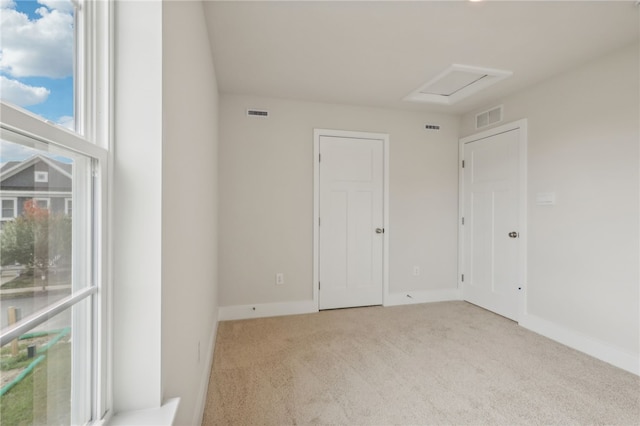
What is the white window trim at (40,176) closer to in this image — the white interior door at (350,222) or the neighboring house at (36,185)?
the neighboring house at (36,185)

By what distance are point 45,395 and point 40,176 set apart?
462 mm

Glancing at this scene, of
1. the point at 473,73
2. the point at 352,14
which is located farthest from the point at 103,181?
the point at 473,73

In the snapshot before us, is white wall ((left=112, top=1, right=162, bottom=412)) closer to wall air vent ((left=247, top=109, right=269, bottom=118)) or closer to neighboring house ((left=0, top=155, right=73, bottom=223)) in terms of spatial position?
neighboring house ((left=0, top=155, right=73, bottom=223))

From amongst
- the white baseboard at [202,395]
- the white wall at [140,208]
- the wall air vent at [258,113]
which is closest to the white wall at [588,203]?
the wall air vent at [258,113]

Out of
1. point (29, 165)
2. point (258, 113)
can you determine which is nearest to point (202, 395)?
point (29, 165)

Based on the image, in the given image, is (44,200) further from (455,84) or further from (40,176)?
(455,84)

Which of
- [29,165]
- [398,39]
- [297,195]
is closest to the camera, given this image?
[29,165]

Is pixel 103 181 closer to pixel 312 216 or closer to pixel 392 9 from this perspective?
pixel 392 9

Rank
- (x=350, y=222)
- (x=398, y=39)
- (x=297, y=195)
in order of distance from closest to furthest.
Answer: (x=398, y=39)
(x=297, y=195)
(x=350, y=222)

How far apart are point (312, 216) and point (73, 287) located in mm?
2821

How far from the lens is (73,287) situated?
28.5 inches

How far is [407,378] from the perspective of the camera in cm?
212

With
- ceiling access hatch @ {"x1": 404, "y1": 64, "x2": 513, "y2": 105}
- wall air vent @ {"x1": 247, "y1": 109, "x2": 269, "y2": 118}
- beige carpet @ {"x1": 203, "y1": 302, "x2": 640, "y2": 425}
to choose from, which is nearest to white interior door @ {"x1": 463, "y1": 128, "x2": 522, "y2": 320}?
beige carpet @ {"x1": 203, "y1": 302, "x2": 640, "y2": 425}

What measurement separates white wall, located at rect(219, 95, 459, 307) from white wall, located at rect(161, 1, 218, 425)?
150 centimetres
